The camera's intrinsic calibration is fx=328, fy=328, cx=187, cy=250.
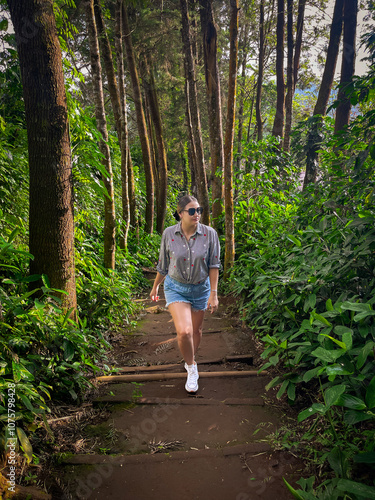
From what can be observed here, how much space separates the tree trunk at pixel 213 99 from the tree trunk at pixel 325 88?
7.92 ft

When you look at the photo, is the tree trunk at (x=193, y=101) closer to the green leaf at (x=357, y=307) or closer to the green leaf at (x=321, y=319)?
the green leaf at (x=321, y=319)

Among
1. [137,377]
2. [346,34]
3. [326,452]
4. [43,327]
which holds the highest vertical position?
[346,34]

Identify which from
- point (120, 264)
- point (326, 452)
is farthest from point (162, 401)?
point (120, 264)

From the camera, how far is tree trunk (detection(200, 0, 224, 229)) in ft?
26.7

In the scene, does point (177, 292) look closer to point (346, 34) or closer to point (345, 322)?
point (345, 322)

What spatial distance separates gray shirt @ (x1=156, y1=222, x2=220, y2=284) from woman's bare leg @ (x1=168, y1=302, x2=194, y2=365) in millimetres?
262

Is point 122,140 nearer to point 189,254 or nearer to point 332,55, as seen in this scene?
point 189,254

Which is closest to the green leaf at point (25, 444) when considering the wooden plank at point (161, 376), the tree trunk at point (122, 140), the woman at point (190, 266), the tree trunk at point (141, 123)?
the wooden plank at point (161, 376)

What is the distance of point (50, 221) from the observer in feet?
10.1

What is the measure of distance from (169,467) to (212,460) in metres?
0.28

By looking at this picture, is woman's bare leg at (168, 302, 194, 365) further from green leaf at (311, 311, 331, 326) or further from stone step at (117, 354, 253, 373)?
green leaf at (311, 311, 331, 326)

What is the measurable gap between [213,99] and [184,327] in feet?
23.1

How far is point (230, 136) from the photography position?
6105 millimetres

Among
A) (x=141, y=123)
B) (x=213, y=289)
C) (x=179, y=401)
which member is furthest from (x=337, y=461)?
(x=141, y=123)
